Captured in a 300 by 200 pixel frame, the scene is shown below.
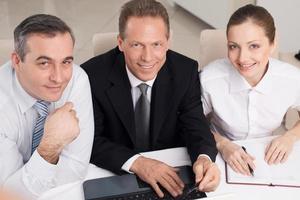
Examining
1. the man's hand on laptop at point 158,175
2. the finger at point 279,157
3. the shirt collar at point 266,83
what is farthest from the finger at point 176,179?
the shirt collar at point 266,83

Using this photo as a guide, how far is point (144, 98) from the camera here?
1.83 meters

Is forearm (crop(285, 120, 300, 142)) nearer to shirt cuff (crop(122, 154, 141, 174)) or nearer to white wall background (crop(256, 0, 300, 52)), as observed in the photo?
shirt cuff (crop(122, 154, 141, 174))

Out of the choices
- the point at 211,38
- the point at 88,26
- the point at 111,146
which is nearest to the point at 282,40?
the point at 211,38

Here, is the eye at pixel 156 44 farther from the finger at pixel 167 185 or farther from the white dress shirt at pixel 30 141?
the finger at pixel 167 185

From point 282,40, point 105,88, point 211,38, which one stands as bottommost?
point 105,88

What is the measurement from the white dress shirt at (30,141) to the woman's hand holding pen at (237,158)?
543mm

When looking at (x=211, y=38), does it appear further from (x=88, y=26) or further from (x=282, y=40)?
(x=88, y=26)

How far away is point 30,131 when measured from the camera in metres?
1.67

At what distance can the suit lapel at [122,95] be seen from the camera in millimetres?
1793

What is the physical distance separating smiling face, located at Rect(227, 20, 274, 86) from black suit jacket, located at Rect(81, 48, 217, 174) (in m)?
0.20

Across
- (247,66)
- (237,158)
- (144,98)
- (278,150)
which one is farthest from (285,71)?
(144,98)

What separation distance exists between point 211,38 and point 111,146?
0.87 metres

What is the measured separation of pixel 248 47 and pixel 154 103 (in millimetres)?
475

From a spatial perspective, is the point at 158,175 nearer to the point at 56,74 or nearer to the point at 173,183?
the point at 173,183
